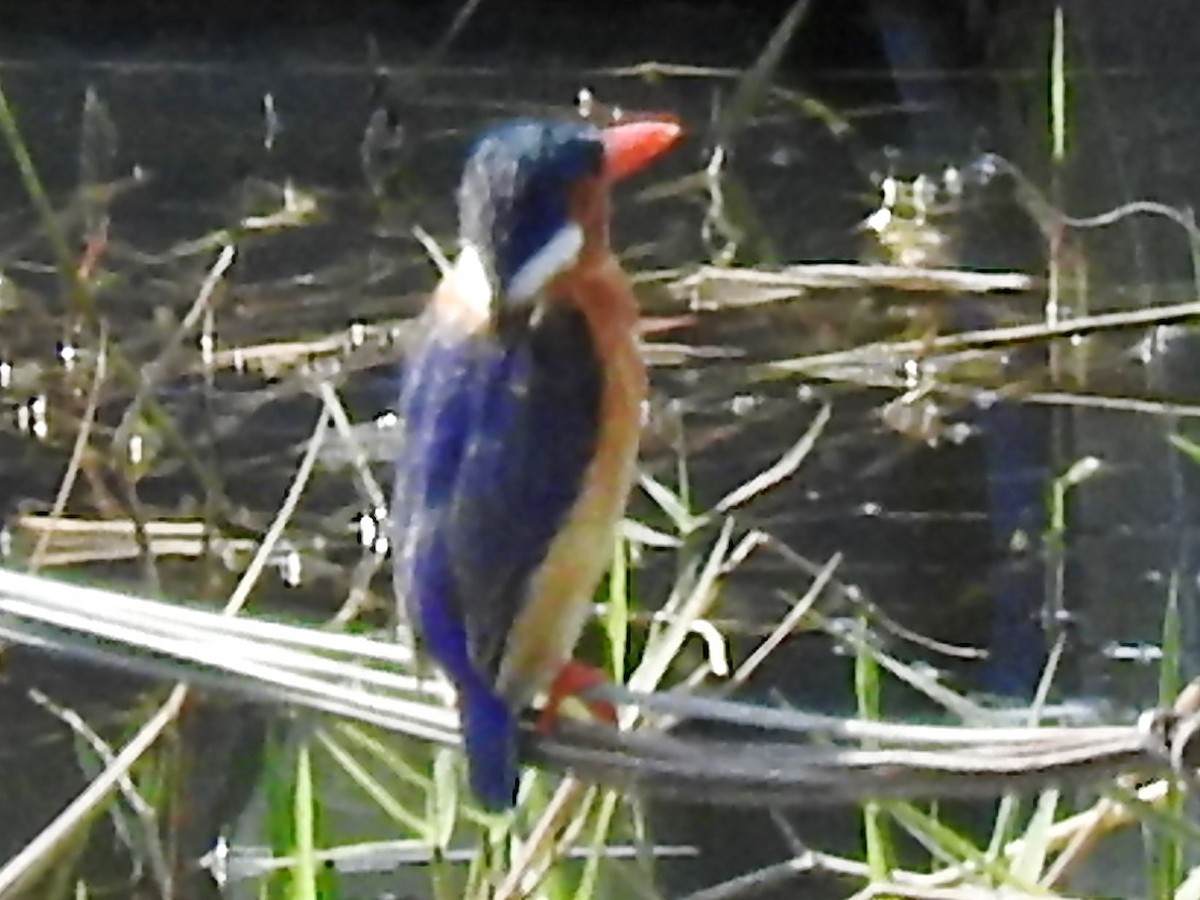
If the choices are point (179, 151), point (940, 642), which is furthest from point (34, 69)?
point (940, 642)

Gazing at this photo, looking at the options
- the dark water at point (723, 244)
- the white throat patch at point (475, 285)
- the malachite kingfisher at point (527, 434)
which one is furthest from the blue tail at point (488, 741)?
the dark water at point (723, 244)

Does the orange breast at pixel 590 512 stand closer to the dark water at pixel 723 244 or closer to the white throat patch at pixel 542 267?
the white throat patch at pixel 542 267

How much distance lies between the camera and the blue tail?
0.52 meters

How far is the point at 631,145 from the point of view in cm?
58

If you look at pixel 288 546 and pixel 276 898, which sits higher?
pixel 288 546

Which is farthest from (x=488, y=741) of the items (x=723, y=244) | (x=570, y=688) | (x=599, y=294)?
(x=723, y=244)

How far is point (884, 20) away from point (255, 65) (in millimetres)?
353

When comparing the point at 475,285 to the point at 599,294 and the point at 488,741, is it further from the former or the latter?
the point at 488,741

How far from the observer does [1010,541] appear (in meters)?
0.96

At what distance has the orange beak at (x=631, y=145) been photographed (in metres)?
0.57

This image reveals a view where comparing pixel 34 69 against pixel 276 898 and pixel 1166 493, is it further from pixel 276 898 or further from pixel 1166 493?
pixel 1166 493

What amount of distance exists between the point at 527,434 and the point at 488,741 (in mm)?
102

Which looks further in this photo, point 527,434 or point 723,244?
point 723,244

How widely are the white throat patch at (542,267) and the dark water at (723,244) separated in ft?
1.13
